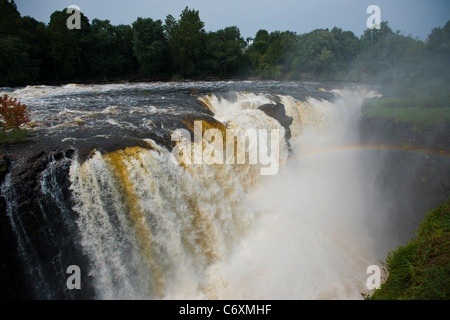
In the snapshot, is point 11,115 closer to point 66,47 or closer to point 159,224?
point 159,224

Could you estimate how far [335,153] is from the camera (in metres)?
14.3

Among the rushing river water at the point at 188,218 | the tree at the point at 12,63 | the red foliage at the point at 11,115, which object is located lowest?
the rushing river water at the point at 188,218

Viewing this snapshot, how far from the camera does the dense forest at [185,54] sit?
2183 centimetres

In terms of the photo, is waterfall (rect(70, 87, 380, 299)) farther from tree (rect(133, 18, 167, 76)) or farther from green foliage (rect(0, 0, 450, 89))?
tree (rect(133, 18, 167, 76))

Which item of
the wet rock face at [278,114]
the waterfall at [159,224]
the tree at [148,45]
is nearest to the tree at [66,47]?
the tree at [148,45]

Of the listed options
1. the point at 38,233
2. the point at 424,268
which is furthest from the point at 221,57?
the point at 424,268

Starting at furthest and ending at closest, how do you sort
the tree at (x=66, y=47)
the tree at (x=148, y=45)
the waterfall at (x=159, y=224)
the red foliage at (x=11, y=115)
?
the tree at (x=148, y=45) < the tree at (x=66, y=47) < the red foliage at (x=11, y=115) < the waterfall at (x=159, y=224)

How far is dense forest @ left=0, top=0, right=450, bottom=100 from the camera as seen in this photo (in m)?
21.8

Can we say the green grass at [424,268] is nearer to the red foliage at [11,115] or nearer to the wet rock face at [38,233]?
the wet rock face at [38,233]

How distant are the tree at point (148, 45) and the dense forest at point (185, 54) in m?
0.13

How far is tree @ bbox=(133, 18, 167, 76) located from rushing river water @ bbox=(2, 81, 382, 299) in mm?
24073

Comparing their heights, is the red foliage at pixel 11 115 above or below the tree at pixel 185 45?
below

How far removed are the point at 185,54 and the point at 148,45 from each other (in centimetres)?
545
